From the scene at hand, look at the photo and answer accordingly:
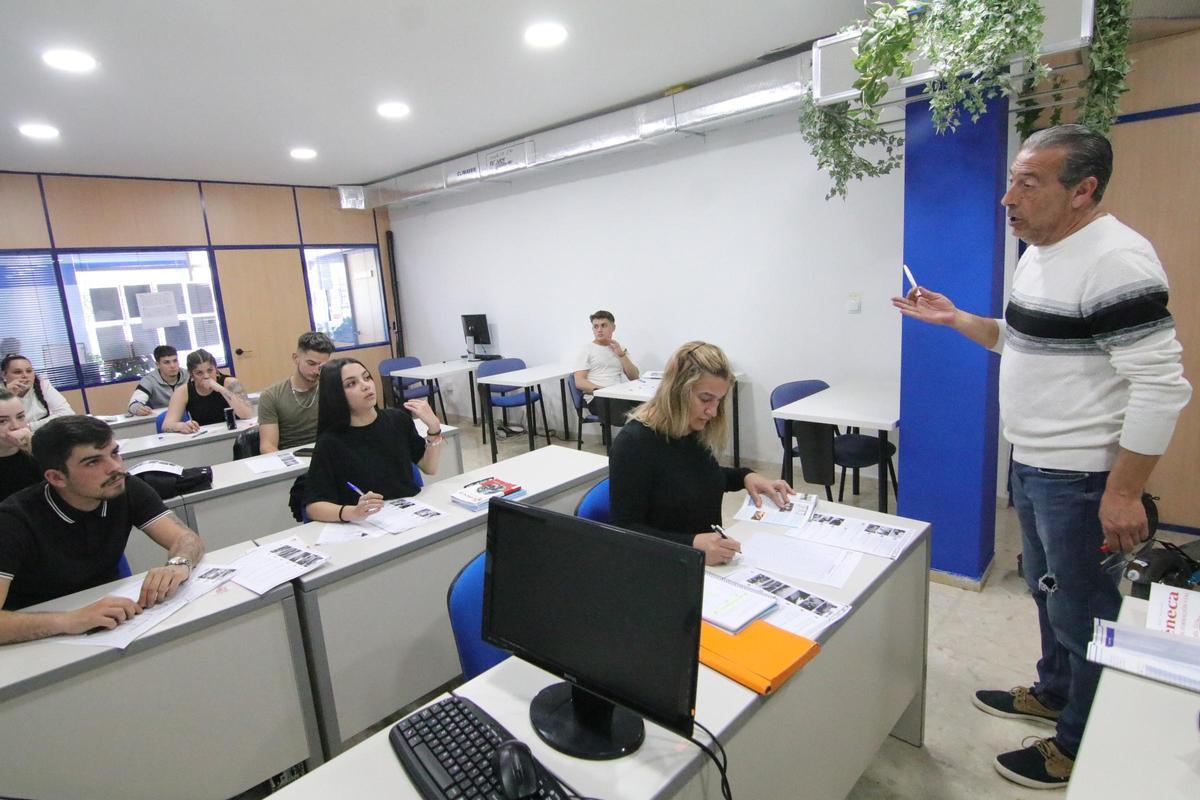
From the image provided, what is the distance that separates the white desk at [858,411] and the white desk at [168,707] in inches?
103

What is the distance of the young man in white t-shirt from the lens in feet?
17.6

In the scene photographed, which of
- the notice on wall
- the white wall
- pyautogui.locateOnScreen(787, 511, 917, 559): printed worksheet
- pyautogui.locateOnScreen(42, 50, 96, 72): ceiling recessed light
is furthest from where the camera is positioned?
the notice on wall

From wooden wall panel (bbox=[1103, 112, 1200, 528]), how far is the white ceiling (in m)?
1.72

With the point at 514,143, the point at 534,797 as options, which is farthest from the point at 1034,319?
the point at 514,143

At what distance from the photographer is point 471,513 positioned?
2.29 metres

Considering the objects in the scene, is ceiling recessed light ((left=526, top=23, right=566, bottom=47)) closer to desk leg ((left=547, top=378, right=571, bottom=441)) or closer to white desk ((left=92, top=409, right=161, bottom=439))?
desk leg ((left=547, top=378, right=571, bottom=441))

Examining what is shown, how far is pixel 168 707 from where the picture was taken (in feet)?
5.30

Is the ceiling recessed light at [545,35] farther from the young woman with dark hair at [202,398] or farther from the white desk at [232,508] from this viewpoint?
the young woman with dark hair at [202,398]

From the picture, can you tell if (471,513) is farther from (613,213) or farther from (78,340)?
(78,340)

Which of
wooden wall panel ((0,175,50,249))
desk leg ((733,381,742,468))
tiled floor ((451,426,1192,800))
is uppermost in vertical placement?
wooden wall panel ((0,175,50,249))

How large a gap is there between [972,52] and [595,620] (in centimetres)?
239

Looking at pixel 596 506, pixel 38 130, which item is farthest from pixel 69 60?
pixel 596 506

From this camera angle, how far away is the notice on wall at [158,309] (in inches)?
252

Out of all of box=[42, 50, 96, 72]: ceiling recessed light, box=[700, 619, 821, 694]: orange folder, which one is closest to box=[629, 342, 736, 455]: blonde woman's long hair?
box=[700, 619, 821, 694]: orange folder
